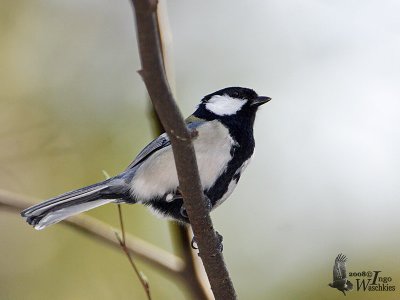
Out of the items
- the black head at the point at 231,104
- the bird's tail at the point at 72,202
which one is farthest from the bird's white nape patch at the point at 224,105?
the bird's tail at the point at 72,202

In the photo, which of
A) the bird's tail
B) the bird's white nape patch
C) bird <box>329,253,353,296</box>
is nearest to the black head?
the bird's white nape patch

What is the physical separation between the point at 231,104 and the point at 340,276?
36 centimetres

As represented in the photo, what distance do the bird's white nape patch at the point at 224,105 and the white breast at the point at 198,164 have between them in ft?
0.15

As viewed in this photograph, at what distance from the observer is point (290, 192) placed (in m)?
0.97

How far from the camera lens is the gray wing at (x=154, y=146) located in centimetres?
88

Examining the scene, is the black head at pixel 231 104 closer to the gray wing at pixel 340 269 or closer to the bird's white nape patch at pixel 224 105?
the bird's white nape patch at pixel 224 105

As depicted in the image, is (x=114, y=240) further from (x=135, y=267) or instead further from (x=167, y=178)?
(x=167, y=178)

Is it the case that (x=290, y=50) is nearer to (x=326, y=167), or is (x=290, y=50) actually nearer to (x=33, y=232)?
(x=326, y=167)

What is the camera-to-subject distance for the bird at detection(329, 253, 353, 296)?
949mm

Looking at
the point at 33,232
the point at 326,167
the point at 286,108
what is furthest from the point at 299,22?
the point at 33,232

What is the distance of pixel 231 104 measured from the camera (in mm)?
940

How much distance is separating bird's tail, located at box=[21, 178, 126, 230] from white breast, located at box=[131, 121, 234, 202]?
3 cm

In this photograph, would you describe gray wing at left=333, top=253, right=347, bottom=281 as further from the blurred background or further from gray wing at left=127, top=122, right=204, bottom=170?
gray wing at left=127, top=122, right=204, bottom=170

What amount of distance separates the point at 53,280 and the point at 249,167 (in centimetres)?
40
